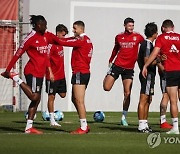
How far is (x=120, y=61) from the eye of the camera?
60.8ft

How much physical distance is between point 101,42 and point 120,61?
1007 cm

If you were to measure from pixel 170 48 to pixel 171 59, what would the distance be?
0.77ft

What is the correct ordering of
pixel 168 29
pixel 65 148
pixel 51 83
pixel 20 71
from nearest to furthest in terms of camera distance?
pixel 65 148 → pixel 168 29 → pixel 51 83 → pixel 20 71

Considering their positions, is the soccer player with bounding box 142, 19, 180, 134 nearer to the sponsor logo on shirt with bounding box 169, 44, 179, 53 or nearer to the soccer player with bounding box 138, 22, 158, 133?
the sponsor logo on shirt with bounding box 169, 44, 179, 53

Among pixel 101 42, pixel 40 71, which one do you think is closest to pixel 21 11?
pixel 101 42

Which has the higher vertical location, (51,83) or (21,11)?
(21,11)

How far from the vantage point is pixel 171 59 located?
574 inches

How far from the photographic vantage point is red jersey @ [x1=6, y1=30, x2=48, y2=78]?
14.5m

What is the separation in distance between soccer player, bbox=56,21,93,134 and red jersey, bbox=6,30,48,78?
0.42 meters

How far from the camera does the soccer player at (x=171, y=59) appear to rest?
47.3ft

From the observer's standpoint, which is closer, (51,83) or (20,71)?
(51,83)

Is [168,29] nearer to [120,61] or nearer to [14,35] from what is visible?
[120,61]

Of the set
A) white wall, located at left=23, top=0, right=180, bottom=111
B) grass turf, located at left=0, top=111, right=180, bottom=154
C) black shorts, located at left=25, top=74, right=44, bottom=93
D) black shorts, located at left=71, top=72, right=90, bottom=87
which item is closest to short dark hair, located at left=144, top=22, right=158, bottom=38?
black shorts, located at left=71, top=72, right=90, bottom=87

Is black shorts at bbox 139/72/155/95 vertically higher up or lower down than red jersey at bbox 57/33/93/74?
lower down
